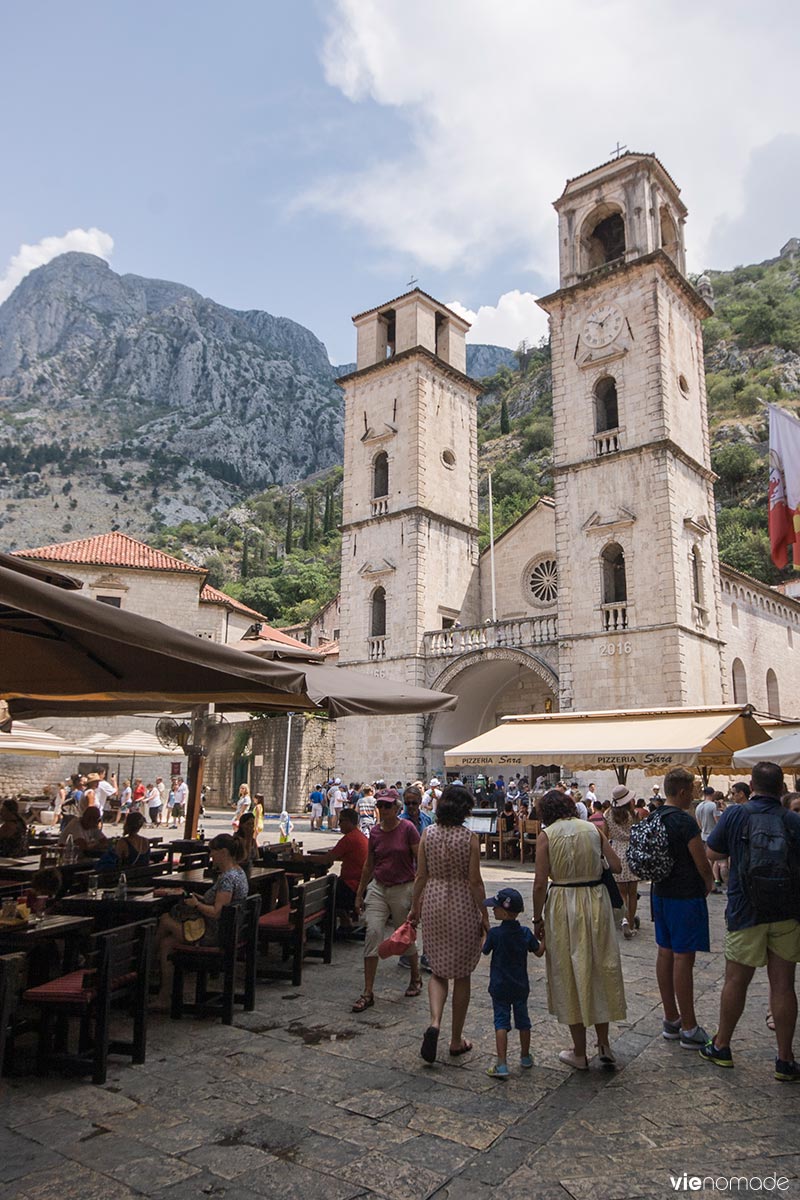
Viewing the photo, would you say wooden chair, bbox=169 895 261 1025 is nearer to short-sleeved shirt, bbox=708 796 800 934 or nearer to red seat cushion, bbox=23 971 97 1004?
red seat cushion, bbox=23 971 97 1004

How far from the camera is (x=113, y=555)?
36219 mm

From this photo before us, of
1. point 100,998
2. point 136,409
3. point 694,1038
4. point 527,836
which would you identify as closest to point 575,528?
point 527,836

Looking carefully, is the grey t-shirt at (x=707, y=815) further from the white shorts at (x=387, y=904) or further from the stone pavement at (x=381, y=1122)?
the white shorts at (x=387, y=904)

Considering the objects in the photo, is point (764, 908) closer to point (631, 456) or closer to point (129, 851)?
point (129, 851)

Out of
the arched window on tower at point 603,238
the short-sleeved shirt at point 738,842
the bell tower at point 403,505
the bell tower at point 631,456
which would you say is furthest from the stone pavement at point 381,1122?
the arched window on tower at point 603,238

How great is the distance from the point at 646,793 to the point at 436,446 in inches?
570

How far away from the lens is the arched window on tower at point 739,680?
2514 cm

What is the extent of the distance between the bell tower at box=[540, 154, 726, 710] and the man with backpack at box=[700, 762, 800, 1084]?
15.8 m

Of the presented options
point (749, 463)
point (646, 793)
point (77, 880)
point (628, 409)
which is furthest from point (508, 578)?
point (749, 463)

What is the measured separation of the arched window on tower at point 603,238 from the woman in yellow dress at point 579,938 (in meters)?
24.4

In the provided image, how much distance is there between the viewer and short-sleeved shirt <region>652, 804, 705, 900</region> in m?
4.86

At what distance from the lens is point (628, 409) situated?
22.8m

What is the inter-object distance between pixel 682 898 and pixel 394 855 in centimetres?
209

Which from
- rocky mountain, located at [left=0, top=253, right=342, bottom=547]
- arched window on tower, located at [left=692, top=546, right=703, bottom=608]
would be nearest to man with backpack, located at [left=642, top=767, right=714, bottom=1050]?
arched window on tower, located at [left=692, top=546, right=703, bottom=608]
